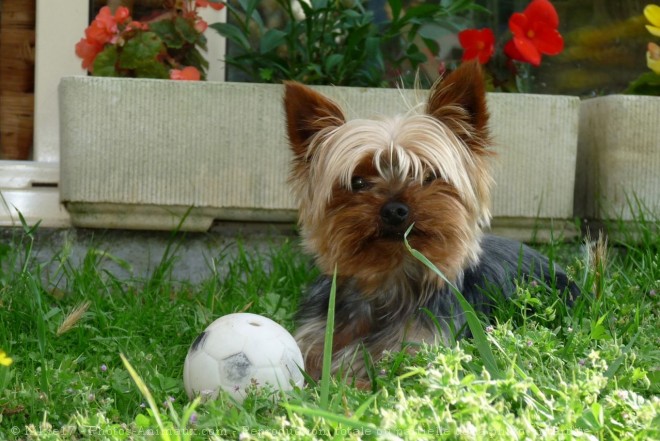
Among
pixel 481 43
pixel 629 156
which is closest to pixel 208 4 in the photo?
pixel 481 43

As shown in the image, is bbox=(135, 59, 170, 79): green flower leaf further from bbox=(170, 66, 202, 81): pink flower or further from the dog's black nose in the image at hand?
the dog's black nose

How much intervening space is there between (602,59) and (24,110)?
3861mm

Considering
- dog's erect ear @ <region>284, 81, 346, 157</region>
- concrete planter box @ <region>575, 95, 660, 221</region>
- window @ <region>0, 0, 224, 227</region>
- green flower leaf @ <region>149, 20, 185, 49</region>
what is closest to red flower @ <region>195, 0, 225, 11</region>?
green flower leaf @ <region>149, 20, 185, 49</region>

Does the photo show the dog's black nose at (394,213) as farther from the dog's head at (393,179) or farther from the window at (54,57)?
the window at (54,57)

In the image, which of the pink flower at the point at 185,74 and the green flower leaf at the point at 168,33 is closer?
the pink flower at the point at 185,74

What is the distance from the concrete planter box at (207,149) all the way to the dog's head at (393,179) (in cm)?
99

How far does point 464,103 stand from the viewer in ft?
13.0

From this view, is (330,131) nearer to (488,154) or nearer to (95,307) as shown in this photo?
(488,154)

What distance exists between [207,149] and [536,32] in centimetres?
201

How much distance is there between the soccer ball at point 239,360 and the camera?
3055 millimetres

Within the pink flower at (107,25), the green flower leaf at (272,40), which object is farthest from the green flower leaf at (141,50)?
the green flower leaf at (272,40)

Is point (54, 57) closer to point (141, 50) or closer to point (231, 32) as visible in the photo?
point (141, 50)

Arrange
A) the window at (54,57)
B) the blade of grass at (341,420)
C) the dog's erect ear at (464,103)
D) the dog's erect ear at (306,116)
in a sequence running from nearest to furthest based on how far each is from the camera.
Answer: the blade of grass at (341,420) < the dog's erect ear at (464,103) < the dog's erect ear at (306,116) < the window at (54,57)

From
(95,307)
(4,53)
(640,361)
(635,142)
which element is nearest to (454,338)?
(640,361)
